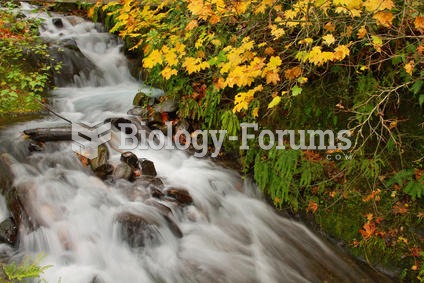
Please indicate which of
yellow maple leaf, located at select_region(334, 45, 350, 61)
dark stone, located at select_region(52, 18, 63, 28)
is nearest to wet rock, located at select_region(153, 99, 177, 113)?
yellow maple leaf, located at select_region(334, 45, 350, 61)

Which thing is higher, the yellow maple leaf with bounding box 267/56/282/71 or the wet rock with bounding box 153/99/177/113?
the yellow maple leaf with bounding box 267/56/282/71

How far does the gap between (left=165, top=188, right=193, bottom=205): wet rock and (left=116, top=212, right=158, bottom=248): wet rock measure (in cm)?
69

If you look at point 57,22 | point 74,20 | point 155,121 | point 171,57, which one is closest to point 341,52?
point 171,57

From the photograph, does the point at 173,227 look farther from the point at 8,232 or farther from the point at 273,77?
the point at 273,77

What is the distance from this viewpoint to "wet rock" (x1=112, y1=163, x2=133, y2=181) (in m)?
4.91

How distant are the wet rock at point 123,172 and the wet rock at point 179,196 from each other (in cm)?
56

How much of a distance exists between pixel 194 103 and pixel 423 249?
3.83m

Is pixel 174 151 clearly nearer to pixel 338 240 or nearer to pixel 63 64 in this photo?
pixel 338 240

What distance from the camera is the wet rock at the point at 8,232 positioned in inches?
152

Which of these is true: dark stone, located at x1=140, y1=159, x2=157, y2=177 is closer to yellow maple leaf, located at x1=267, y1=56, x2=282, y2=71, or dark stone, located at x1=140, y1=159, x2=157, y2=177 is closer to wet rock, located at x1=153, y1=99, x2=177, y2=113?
wet rock, located at x1=153, y1=99, x2=177, y2=113

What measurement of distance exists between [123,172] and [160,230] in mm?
1062

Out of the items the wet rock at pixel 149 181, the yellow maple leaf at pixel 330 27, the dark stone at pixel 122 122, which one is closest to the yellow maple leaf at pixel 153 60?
the dark stone at pixel 122 122

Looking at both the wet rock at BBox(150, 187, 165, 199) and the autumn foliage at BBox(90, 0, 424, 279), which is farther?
the wet rock at BBox(150, 187, 165, 199)

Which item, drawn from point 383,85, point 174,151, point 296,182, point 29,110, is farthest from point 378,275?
point 29,110
